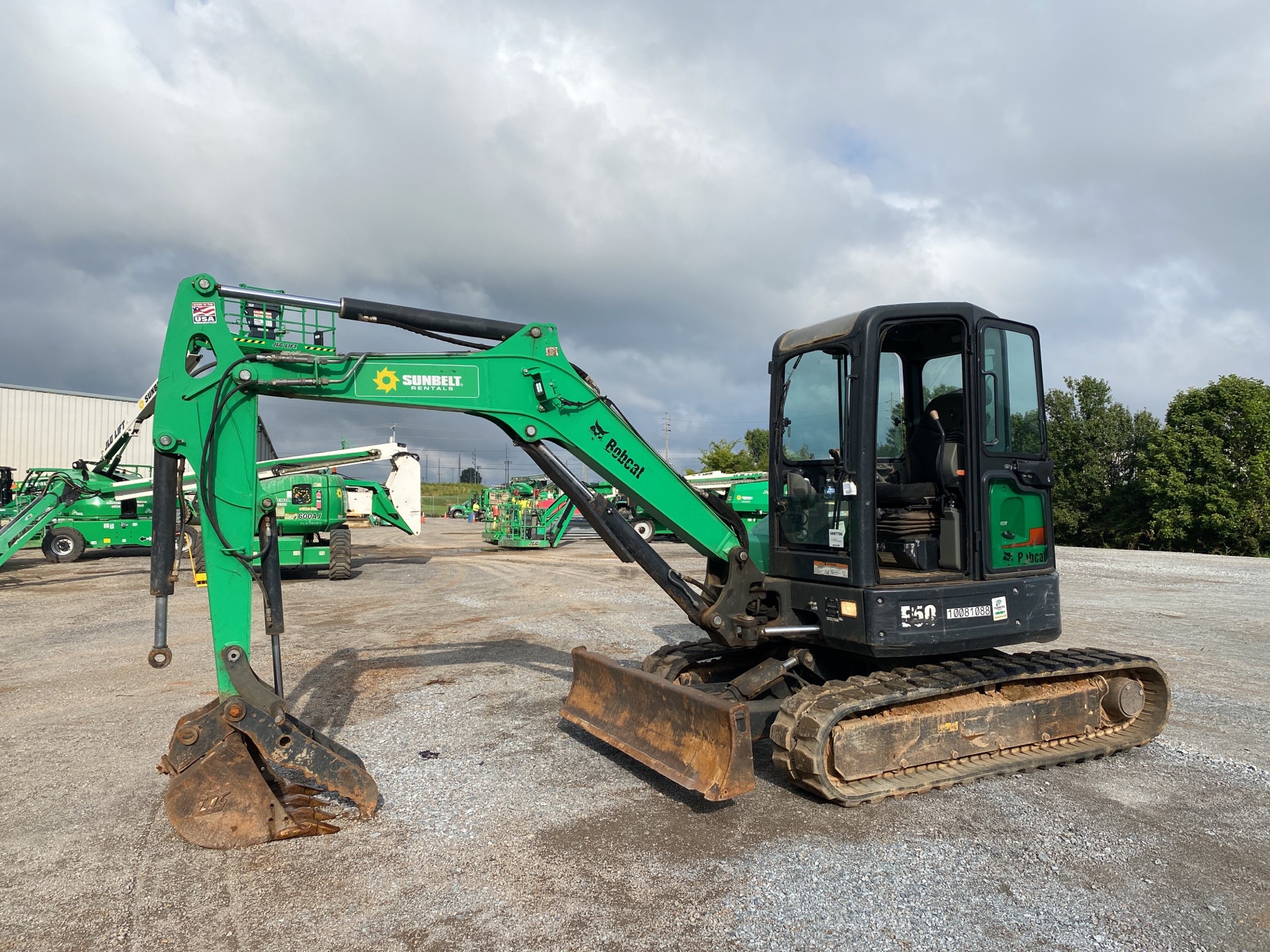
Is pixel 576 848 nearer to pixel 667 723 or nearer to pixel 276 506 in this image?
pixel 667 723

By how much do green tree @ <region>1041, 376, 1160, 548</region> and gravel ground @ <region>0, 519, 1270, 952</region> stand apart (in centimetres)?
3444

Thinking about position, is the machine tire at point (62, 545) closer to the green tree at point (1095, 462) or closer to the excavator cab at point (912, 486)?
the excavator cab at point (912, 486)

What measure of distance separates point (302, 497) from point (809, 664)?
15.9 meters

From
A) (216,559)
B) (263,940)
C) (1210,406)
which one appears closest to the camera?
(263,940)

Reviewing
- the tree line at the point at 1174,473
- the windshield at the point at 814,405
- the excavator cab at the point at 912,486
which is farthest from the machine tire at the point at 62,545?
the tree line at the point at 1174,473

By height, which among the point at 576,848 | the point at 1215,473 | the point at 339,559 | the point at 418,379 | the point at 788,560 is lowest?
the point at 576,848

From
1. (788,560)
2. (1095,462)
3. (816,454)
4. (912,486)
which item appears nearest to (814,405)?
(816,454)

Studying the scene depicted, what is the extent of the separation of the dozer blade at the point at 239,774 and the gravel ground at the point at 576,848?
14 cm

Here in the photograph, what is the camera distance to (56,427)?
42.2 meters

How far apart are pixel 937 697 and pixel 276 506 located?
180 inches

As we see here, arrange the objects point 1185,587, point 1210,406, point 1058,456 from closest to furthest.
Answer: point 1185,587
point 1210,406
point 1058,456

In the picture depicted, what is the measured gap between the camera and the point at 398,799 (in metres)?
5.35

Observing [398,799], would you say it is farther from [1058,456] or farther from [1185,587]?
[1058,456]

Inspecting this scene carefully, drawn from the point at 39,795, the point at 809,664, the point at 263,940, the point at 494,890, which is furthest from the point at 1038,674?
the point at 39,795
